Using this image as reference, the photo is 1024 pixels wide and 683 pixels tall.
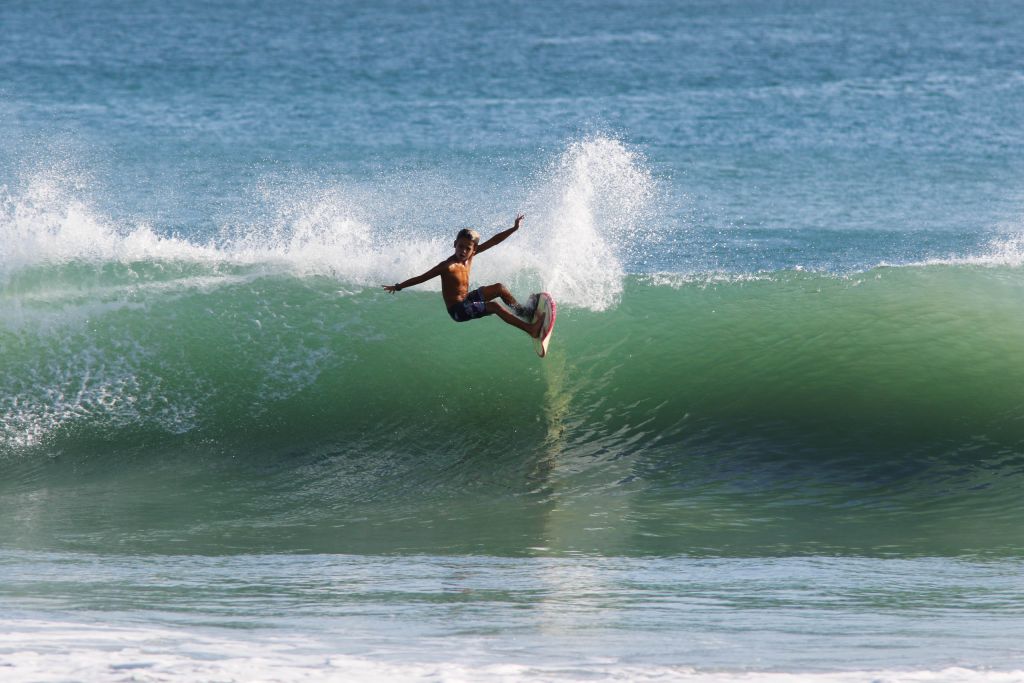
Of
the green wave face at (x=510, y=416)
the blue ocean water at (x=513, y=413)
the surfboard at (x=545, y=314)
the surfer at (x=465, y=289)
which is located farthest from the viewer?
the surfboard at (x=545, y=314)

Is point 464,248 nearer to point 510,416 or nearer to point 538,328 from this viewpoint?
point 538,328

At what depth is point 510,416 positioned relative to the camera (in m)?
9.95

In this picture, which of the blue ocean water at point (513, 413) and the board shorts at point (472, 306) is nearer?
the blue ocean water at point (513, 413)

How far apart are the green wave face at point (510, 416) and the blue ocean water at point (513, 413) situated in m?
0.04

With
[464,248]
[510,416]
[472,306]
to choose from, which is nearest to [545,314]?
[472,306]

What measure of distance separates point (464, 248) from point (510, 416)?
165 cm

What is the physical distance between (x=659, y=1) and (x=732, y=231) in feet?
105

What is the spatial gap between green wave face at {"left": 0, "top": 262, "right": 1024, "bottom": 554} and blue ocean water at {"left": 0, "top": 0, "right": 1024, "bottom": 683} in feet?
0.12

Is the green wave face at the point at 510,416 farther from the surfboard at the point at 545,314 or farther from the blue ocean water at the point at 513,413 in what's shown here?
the surfboard at the point at 545,314

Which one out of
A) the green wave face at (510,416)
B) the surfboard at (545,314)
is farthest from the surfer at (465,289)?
the green wave face at (510,416)

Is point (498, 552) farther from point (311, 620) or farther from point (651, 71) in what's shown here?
point (651, 71)

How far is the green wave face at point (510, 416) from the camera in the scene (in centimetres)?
774

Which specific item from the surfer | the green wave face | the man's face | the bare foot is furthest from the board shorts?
the green wave face

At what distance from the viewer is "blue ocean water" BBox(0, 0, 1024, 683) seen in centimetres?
537
